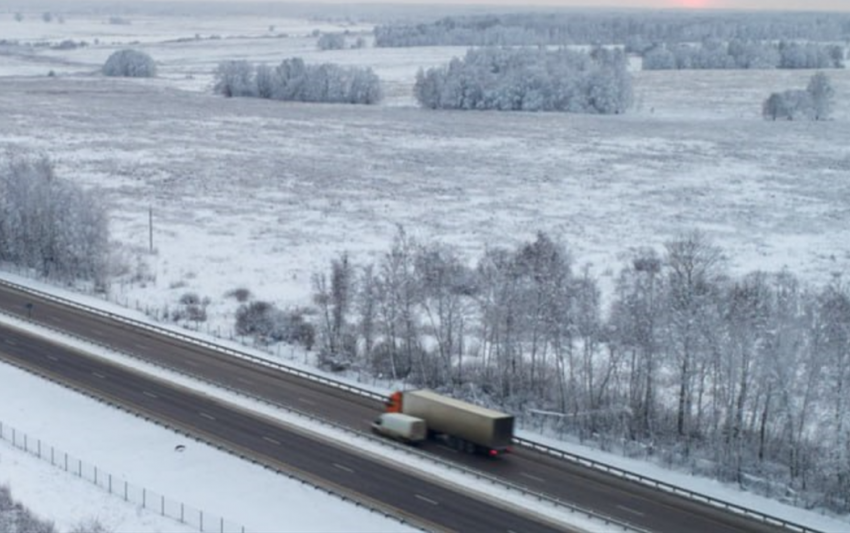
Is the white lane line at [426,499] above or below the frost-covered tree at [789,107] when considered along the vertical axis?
below

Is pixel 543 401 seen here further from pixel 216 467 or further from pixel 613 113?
pixel 613 113

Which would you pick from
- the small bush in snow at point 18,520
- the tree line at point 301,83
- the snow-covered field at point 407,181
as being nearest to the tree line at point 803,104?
the snow-covered field at point 407,181

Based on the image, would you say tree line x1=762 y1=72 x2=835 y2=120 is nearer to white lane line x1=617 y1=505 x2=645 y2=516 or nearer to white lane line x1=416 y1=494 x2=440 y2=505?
white lane line x1=617 y1=505 x2=645 y2=516

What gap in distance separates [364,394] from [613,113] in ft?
399

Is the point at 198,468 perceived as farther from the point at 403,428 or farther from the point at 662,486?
the point at 662,486

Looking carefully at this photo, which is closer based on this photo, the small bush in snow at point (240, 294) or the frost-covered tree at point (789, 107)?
the small bush in snow at point (240, 294)

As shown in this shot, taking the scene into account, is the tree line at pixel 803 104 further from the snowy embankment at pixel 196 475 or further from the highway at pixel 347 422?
the snowy embankment at pixel 196 475

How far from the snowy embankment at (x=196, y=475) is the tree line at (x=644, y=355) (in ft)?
5.65

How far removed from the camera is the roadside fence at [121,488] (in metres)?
33.4

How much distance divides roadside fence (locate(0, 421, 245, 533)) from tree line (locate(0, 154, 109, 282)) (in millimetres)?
24164

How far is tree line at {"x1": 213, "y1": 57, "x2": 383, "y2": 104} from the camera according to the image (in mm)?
170000

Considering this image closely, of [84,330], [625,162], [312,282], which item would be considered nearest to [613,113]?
[625,162]

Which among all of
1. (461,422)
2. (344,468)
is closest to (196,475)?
(344,468)

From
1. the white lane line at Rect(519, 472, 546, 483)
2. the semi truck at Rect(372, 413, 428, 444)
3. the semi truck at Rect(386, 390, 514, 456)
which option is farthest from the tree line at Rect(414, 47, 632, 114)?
the white lane line at Rect(519, 472, 546, 483)
